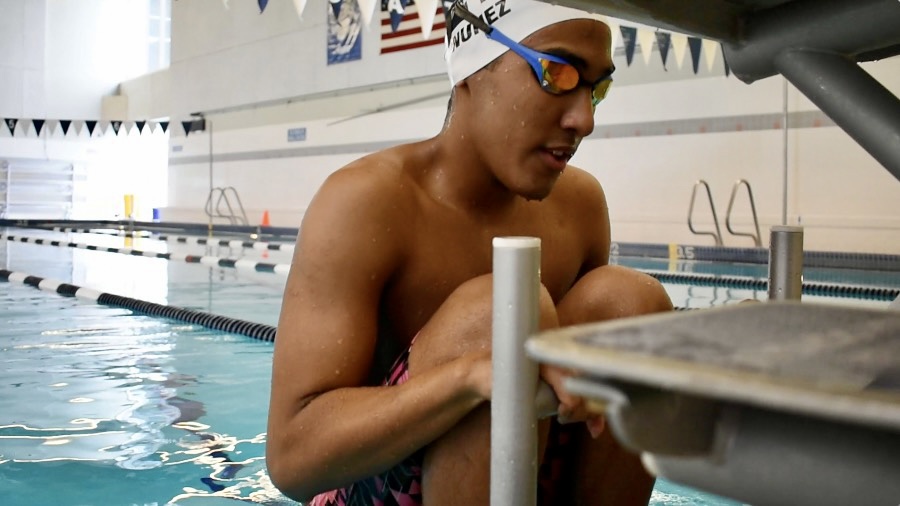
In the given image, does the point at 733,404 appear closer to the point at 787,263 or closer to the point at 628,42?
the point at 787,263

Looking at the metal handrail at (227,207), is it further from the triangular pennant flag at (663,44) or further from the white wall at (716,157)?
the triangular pennant flag at (663,44)

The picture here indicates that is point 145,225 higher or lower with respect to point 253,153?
lower

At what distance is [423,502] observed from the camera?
1.30 meters

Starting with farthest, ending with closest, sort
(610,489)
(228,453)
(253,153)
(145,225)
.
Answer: (145,225) → (253,153) → (228,453) → (610,489)

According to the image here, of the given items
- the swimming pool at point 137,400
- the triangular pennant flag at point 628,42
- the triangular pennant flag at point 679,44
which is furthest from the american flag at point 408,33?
the swimming pool at point 137,400

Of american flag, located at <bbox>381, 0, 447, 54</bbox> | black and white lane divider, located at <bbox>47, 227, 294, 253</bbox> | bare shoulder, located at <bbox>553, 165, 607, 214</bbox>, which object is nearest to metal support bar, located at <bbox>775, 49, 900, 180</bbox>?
bare shoulder, located at <bbox>553, 165, 607, 214</bbox>

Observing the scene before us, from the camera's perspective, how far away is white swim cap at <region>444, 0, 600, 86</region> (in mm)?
1373

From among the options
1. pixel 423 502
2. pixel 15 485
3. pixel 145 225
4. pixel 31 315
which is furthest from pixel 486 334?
pixel 145 225

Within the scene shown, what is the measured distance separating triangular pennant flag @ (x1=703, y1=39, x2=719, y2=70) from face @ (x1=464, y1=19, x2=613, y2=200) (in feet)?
25.8

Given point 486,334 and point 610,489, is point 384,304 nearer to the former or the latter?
point 486,334

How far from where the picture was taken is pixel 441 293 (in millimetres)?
1499

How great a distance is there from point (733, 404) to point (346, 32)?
46.2 feet

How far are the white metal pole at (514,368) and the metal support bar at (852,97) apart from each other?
0.79 metres

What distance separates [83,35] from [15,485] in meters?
20.4
